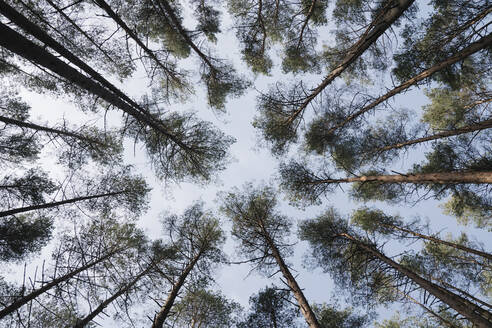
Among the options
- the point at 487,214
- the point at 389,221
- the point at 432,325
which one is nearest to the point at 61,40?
the point at 389,221

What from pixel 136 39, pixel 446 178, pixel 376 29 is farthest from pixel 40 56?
pixel 446 178

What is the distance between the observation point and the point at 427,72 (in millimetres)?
5570

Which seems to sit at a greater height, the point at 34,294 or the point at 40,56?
the point at 40,56

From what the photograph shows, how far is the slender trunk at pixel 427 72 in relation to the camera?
4340 mm

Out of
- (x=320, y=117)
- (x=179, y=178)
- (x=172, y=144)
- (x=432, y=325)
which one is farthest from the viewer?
(x=320, y=117)

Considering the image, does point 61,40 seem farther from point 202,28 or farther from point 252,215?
point 252,215

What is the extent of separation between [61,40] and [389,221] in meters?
13.1

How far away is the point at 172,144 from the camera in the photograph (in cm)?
605

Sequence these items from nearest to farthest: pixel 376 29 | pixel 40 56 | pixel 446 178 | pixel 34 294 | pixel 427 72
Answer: pixel 40 56 < pixel 376 29 < pixel 34 294 < pixel 446 178 < pixel 427 72

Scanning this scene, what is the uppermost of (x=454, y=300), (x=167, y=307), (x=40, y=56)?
(x=454, y=300)

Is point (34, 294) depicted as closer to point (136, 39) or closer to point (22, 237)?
point (22, 237)

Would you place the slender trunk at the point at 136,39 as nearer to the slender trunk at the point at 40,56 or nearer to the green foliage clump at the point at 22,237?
the slender trunk at the point at 40,56

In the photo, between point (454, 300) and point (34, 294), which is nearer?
point (454, 300)

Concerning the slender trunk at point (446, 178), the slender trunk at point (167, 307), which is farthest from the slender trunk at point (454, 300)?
the slender trunk at point (167, 307)
